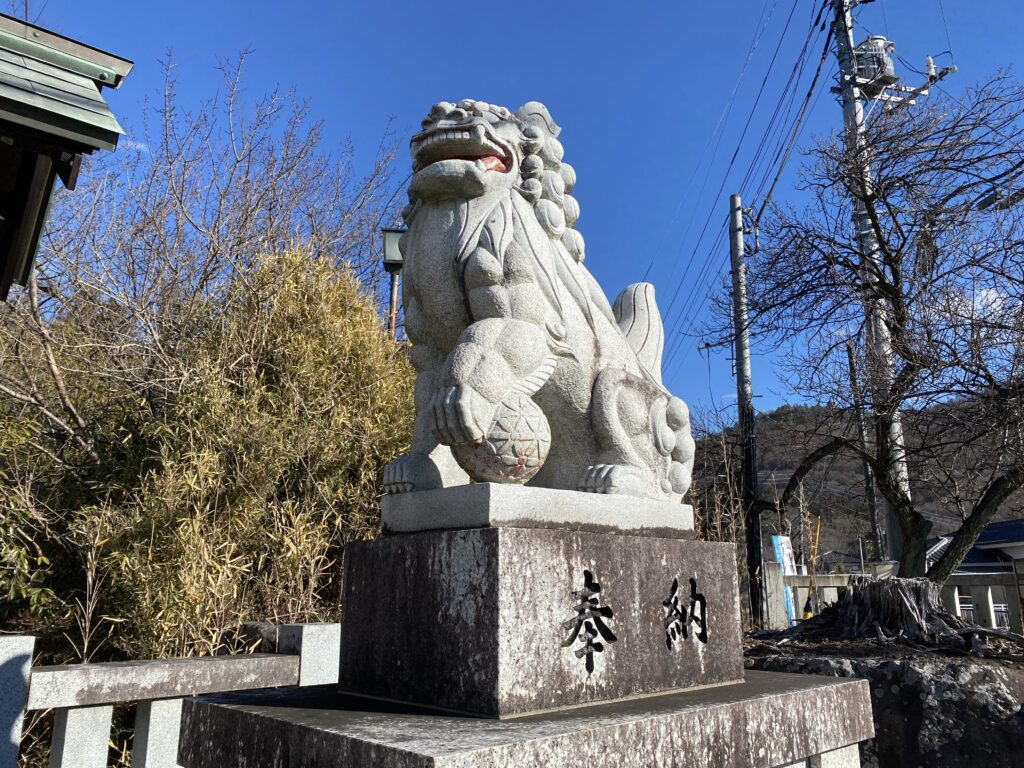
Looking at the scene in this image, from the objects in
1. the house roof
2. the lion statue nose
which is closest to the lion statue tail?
the lion statue nose

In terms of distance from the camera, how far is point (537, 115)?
2.63m

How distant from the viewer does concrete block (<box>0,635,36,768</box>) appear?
8.59 ft

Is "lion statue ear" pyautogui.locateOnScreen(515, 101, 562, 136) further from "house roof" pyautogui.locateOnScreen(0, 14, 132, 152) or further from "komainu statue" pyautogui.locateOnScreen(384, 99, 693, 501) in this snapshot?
"house roof" pyautogui.locateOnScreen(0, 14, 132, 152)

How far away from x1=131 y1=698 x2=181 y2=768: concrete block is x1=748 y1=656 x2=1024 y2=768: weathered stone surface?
289 cm

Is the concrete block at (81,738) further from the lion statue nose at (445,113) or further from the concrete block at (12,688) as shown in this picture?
the lion statue nose at (445,113)

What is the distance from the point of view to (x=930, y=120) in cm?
732

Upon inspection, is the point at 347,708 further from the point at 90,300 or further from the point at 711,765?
the point at 90,300

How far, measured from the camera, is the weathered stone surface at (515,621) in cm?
172

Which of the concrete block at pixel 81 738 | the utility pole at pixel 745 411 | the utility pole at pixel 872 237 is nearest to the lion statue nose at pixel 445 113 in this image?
the concrete block at pixel 81 738

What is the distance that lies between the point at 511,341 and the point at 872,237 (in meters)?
6.96

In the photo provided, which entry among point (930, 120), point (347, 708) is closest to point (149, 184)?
point (347, 708)

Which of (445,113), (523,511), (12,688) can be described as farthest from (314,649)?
(445,113)

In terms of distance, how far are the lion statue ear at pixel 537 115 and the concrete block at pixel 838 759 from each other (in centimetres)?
230

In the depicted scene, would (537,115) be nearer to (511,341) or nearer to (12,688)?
(511,341)
